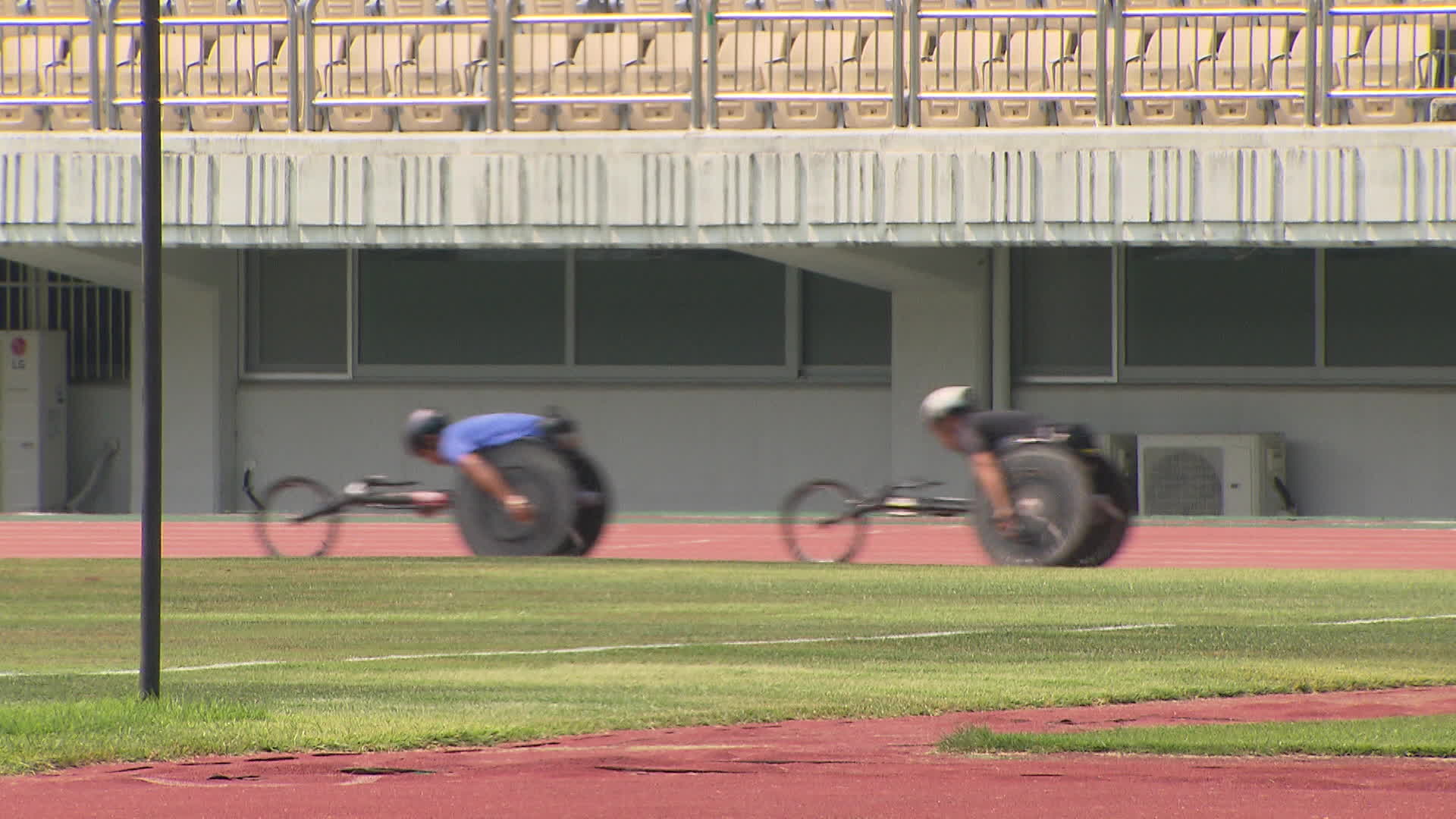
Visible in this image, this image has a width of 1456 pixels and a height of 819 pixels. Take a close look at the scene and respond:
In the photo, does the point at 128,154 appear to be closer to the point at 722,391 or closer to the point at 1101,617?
the point at 722,391

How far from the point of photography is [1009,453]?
1758 centimetres

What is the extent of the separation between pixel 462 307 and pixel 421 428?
10.0m

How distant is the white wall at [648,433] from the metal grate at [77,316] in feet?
5.66

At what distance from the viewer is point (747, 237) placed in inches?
931

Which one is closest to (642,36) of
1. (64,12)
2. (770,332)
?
(770,332)

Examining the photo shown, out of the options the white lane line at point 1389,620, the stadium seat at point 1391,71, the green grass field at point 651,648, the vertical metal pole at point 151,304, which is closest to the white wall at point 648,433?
the stadium seat at point 1391,71

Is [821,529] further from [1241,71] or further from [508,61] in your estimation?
[508,61]

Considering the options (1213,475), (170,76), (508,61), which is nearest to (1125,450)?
(1213,475)

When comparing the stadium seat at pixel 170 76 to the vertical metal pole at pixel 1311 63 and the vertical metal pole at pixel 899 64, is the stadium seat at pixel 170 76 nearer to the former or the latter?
the vertical metal pole at pixel 899 64

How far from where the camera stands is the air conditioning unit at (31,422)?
28719 mm

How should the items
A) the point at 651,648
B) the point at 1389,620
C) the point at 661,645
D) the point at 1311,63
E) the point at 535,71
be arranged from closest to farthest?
the point at 651,648 → the point at 661,645 → the point at 1389,620 → the point at 1311,63 → the point at 535,71

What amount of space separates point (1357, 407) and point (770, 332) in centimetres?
633

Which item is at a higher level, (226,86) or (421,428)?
(226,86)

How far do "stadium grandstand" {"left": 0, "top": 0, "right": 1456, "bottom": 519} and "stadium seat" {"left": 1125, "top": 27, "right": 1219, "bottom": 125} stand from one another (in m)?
0.04
